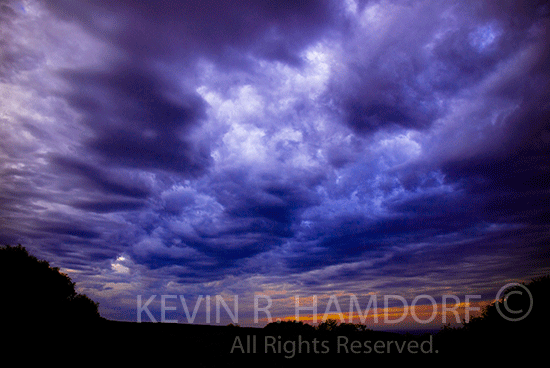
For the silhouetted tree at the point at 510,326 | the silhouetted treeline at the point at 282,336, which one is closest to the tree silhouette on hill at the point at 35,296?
the silhouetted treeline at the point at 282,336

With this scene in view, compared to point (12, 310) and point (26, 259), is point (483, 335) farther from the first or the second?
point (26, 259)

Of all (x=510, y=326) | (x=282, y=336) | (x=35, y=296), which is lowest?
(x=282, y=336)

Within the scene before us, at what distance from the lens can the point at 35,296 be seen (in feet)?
62.3

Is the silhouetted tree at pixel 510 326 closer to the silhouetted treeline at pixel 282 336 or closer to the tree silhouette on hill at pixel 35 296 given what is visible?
the silhouetted treeline at pixel 282 336

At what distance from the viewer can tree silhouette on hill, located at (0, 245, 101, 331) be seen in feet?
52.3

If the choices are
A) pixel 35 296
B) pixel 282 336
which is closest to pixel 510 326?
pixel 282 336

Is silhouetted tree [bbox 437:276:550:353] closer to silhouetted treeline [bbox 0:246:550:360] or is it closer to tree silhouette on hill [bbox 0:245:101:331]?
silhouetted treeline [bbox 0:246:550:360]

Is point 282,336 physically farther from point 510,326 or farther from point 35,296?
point 35,296

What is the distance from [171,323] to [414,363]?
1821 centimetres

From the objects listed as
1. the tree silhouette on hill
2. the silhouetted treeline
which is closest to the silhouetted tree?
the silhouetted treeline

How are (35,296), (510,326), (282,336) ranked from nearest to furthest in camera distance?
(510,326), (282,336), (35,296)

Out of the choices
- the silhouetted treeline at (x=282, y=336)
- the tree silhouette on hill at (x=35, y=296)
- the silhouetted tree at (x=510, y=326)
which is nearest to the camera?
the silhouetted tree at (x=510, y=326)

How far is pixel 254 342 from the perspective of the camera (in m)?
17.7

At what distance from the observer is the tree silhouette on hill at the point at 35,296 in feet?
52.3
